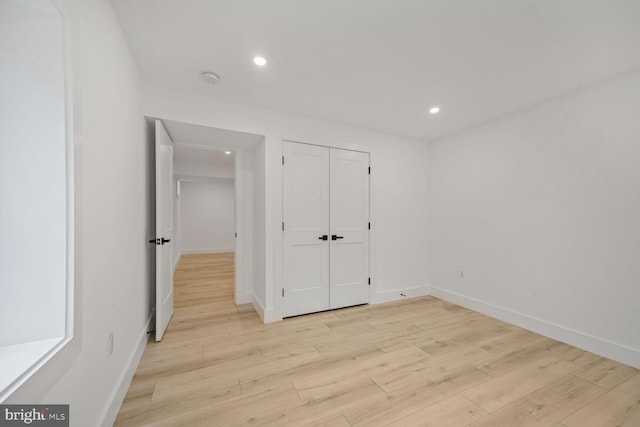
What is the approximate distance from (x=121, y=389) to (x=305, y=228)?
1992 mm

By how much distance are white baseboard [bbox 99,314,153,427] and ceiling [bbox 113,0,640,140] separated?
228cm

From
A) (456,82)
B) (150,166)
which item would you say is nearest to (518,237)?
(456,82)

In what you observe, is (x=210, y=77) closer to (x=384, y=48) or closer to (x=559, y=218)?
(x=384, y=48)

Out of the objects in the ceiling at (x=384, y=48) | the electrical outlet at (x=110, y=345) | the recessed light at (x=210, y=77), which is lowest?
the electrical outlet at (x=110, y=345)

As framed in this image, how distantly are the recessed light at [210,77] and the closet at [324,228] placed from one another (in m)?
0.92

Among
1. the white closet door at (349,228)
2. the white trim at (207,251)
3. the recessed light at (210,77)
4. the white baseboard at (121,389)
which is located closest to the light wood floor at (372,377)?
the white baseboard at (121,389)

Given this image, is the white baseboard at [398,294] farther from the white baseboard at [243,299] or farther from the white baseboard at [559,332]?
the white baseboard at [243,299]

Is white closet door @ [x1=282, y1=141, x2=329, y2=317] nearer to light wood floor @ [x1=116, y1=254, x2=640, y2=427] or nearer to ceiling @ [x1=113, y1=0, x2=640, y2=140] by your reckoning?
light wood floor @ [x1=116, y1=254, x2=640, y2=427]

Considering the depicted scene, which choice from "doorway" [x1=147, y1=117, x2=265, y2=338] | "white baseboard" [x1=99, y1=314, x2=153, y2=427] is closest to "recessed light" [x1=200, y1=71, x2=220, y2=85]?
"doorway" [x1=147, y1=117, x2=265, y2=338]

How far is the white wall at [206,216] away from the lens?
7.45 m

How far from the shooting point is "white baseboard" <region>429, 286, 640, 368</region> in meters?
1.91

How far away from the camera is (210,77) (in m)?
2.01

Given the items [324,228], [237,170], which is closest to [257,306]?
[324,228]

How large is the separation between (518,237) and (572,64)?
66.1 inches
